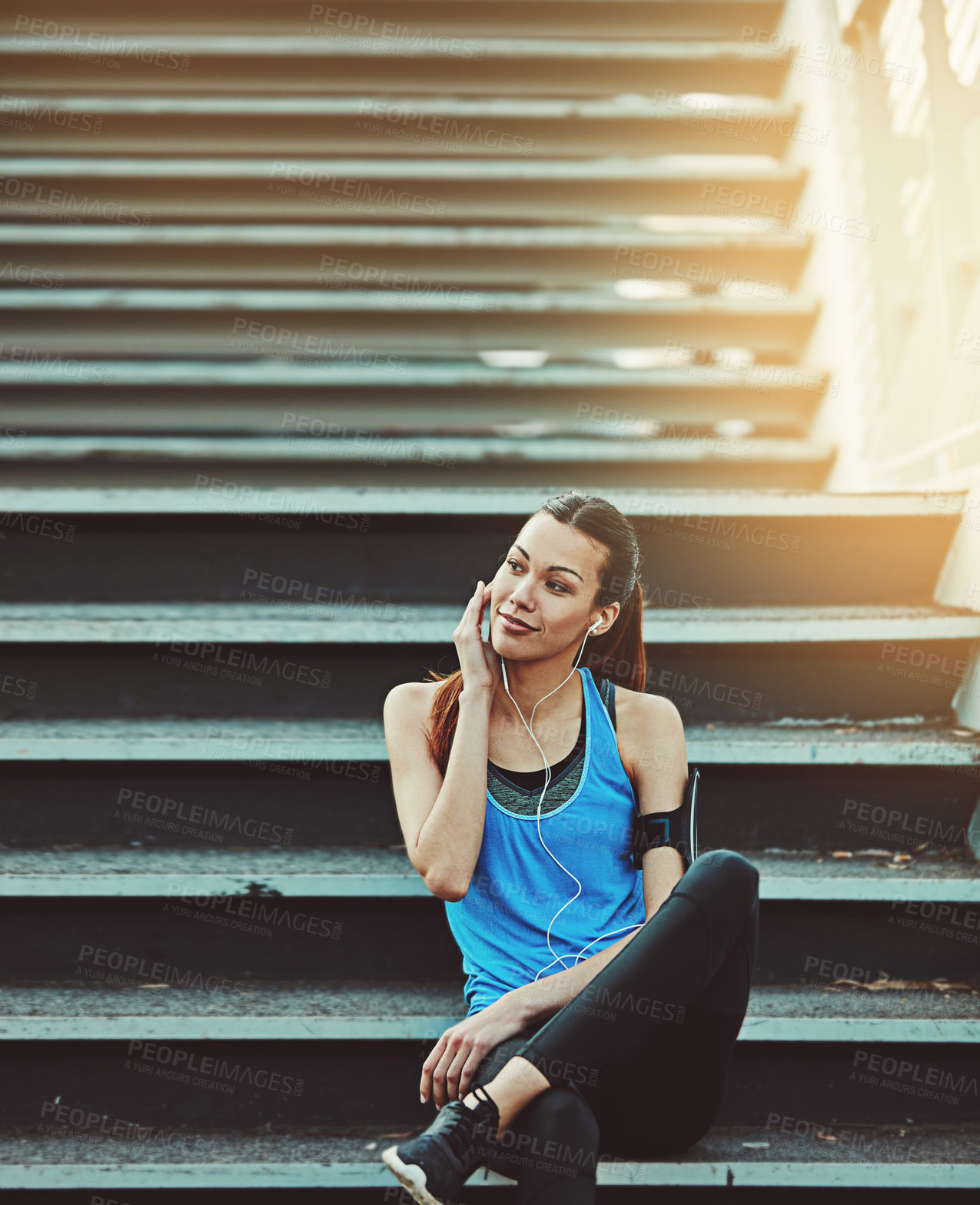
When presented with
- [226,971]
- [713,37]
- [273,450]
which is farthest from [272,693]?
[713,37]

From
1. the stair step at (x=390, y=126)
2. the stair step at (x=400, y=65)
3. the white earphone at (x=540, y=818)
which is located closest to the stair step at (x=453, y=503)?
the white earphone at (x=540, y=818)

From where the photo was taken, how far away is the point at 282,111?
115 inches

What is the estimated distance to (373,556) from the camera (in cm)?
207

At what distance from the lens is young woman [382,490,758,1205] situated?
1275mm

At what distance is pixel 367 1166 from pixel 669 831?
74cm

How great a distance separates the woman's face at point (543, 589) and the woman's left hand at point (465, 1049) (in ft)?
1.85

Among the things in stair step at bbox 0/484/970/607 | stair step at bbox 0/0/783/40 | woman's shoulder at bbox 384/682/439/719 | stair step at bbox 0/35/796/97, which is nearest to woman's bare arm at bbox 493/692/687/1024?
woman's shoulder at bbox 384/682/439/719

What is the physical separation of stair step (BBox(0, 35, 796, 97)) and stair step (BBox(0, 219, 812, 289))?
61 centimetres

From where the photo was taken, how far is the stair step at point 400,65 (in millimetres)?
2975

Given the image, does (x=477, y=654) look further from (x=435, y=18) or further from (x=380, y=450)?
(x=435, y=18)

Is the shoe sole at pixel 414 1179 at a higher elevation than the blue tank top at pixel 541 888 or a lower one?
lower

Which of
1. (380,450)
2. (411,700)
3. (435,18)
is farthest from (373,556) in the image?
(435,18)

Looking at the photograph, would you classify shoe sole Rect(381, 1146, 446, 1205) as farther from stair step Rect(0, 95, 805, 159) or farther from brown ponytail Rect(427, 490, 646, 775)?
stair step Rect(0, 95, 805, 159)

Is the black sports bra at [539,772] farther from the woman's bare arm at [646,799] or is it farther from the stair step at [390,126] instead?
the stair step at [390,126]
